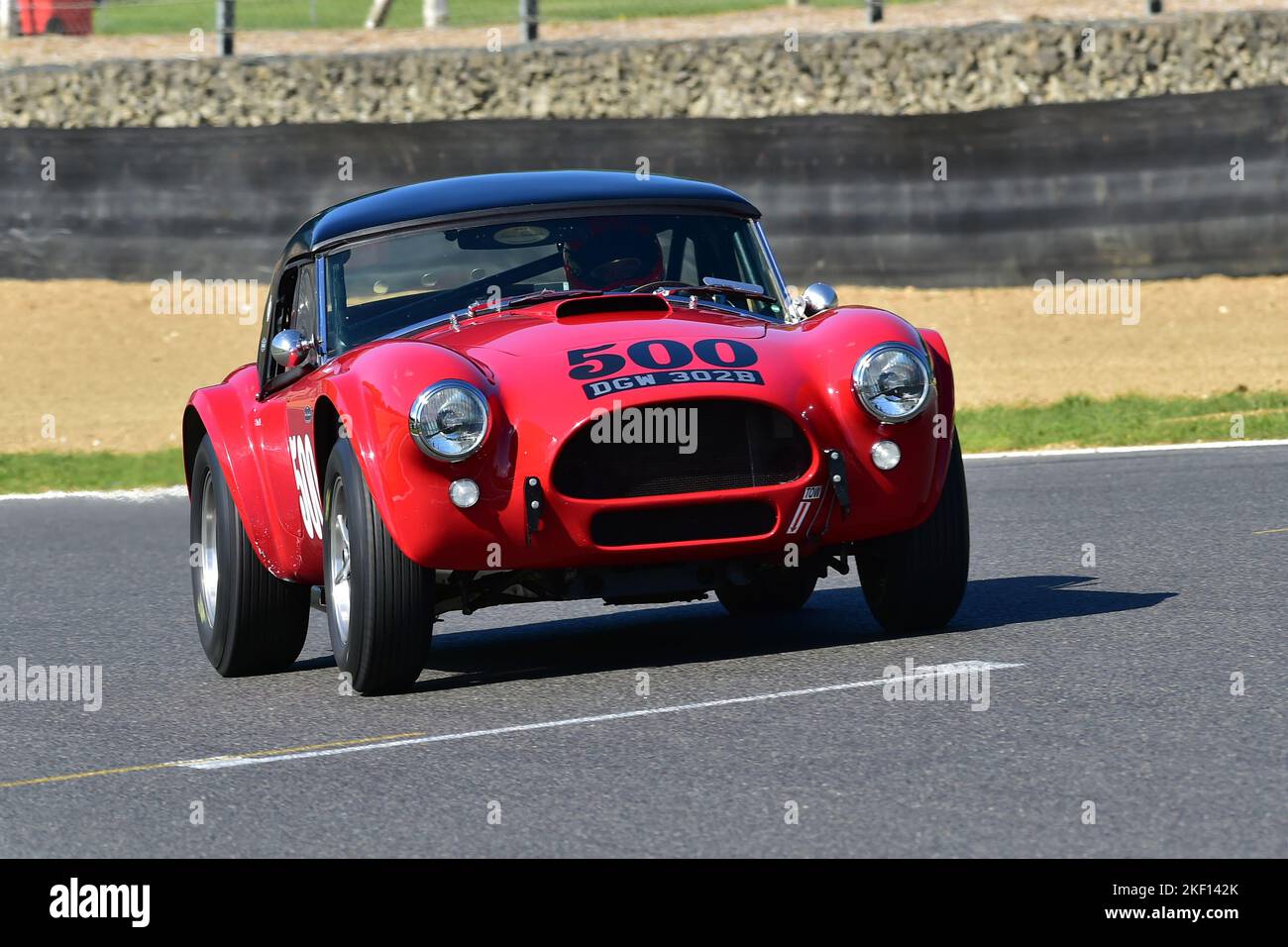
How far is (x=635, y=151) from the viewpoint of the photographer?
19.8 meters

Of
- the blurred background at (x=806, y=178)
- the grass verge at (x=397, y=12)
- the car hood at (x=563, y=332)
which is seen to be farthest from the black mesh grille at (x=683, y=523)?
the grass verge at (x=397, y=12)

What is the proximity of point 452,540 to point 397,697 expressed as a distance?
65 centimetres

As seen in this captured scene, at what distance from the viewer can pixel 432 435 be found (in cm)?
663

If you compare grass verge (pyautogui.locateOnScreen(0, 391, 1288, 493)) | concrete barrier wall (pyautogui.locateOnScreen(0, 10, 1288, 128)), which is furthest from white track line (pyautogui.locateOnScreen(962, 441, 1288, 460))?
concrete barrier wall (pyautogui.locateOnScreen(0, 10, 1288, 128))

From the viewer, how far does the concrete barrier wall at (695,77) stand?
2194 centimetres

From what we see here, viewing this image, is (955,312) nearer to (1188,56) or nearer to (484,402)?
(1188,56)

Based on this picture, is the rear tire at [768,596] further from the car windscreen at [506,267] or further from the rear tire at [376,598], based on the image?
the rear tire at [376,598]

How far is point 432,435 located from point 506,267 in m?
1.41

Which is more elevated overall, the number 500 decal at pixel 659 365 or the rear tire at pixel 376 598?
the number 500 decal at pixel 659 365

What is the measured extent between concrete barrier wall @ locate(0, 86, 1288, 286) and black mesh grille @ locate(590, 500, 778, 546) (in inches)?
486

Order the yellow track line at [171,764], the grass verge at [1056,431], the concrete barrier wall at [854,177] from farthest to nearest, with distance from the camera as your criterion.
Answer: the concrete barrier wall at [854,177], the grass verge at [1056,431], the yellow track line at [171,764]
